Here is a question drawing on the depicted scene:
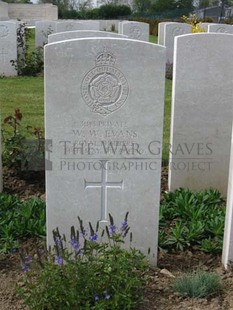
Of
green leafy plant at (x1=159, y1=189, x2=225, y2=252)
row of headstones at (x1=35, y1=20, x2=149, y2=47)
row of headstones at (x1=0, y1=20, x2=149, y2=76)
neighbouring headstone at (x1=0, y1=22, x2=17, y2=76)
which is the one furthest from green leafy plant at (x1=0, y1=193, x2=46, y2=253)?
row of headstones at (x1=35, y1=20, x2=149, y2=47)

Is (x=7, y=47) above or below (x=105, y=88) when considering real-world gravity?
above

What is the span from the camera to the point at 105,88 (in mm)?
3430

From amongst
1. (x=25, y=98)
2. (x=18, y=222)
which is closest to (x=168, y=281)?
(x=18, y=222)

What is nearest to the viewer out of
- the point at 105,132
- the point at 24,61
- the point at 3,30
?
the point at 105,132

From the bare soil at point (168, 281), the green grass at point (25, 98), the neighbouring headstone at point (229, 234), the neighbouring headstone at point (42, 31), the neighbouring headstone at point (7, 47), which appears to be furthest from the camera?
the neighbouring headstone at point (42, 31)

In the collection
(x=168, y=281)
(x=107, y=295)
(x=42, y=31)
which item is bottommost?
(x=168, y=281)

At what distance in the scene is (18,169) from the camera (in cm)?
546

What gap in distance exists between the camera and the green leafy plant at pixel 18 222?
3.93 meters

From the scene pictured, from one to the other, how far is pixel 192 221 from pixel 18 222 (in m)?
1.40

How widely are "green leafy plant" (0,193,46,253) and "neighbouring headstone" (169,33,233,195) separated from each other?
1.54 m

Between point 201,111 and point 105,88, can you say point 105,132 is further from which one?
point 201,111

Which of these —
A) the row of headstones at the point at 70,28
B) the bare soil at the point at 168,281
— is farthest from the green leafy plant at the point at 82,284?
the row of headstones at the point at 70,28

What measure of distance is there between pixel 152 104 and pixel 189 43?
1.68 m

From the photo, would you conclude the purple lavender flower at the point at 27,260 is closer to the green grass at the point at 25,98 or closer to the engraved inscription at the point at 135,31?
the green grass at the point at 25,98
